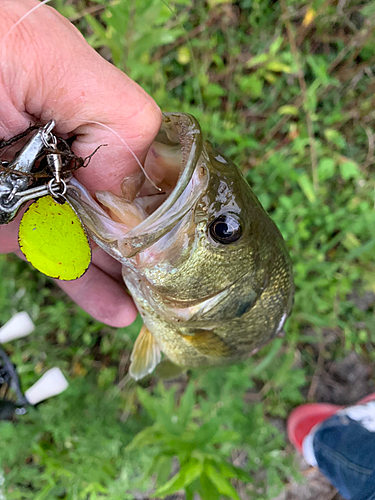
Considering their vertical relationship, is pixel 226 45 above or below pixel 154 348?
above

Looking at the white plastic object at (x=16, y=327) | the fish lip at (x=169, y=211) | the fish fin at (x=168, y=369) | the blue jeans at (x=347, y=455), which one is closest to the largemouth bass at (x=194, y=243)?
the fish lip at (x=169, y=211)

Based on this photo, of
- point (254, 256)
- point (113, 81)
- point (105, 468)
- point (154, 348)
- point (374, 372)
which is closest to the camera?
point (113, 81)

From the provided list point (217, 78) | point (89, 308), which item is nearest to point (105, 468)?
point (89, 308)

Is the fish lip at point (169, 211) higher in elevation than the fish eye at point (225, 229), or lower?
higher

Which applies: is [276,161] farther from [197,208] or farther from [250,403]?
[250,403]

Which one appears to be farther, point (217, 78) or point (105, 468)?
point (217, 78)

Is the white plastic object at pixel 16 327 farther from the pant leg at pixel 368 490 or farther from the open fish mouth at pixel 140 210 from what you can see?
the pant leg at pixel 368 490

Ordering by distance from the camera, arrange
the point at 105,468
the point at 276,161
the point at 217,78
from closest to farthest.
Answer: the point at 105,468 → the point at 276,161 → the point at 217,78
